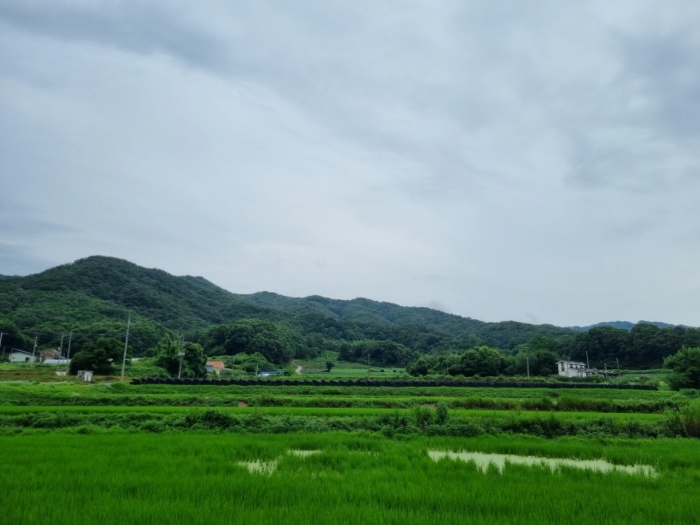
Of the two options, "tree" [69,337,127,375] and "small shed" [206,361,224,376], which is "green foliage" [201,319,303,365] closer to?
"small shed" [206,361,224,376]

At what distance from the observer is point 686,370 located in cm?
4000

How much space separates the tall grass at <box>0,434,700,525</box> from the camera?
19.7 ft

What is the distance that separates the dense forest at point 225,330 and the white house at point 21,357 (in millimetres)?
2170

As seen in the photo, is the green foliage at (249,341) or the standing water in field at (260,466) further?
the green foliage at (249,341)

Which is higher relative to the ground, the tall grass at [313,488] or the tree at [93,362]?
the tall grass at [313,488]

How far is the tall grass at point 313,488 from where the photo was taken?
19.7 ft

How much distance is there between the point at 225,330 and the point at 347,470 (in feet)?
275

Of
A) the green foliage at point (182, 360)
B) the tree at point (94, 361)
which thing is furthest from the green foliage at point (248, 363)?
the tree at point (94, 361)

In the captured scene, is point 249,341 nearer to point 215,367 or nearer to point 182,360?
point 215,367

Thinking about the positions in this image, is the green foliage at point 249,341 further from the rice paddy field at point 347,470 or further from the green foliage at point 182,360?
the rice paddy field at point 347,470

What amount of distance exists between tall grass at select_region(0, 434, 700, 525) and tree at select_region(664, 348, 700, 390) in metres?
36.1

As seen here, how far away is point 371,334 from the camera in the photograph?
126 m

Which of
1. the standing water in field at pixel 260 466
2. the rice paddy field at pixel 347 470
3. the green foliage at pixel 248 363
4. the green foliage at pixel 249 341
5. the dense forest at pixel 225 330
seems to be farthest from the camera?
the green foliage at pixel 249 341

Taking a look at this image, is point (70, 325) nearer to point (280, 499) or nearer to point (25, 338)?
point (25, 338)
